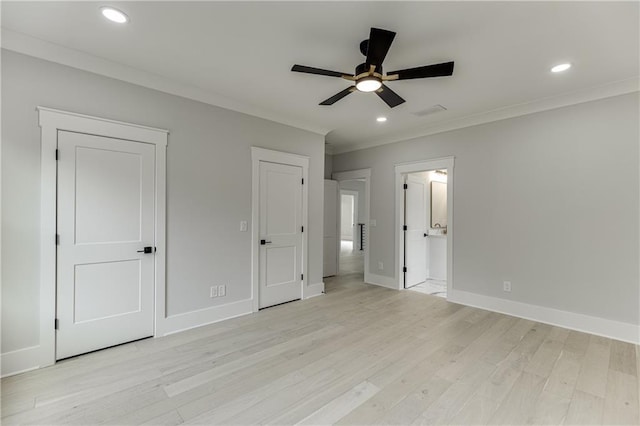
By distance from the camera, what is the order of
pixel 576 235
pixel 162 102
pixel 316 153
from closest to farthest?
pixel 162 102, pixel 576 235, pixel 316 153

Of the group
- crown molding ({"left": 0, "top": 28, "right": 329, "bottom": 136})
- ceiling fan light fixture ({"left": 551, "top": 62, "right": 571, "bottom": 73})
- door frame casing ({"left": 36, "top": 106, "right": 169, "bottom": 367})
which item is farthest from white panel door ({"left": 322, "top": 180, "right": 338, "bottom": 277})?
door frame casing ({"left": 36, "top": 106, "right": 169, "bottom": 367})

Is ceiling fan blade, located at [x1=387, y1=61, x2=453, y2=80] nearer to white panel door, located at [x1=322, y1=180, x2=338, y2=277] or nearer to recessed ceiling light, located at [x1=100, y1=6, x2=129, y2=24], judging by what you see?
recessed ceiling light, located at [x1=100, y1=6, x2=129, y2=24]

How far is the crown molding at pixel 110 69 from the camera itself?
2.34m

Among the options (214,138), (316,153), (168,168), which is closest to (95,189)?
(168,168)

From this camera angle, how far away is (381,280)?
208 inches

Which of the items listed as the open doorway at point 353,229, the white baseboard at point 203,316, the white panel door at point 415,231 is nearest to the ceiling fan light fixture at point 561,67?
the white panel door at point 415,231

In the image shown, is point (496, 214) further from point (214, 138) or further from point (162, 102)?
point (162, 102)

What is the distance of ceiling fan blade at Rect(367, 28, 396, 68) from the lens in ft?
5.91

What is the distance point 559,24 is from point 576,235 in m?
2.39

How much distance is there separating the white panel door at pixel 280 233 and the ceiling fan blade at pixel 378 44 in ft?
7.33

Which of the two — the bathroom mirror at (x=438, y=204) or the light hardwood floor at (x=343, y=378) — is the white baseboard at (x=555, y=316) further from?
the bathroom mirror at (x=438, y=204)

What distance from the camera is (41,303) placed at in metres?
2.46

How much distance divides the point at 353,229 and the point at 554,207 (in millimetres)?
7390

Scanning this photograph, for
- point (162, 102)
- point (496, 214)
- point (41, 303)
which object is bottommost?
point (41, 303)
